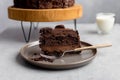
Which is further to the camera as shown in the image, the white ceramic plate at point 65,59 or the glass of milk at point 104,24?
the glass of milk at point 104,24

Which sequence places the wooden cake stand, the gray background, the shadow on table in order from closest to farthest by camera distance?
the wooden cake stand, the shadow on table, the gray background

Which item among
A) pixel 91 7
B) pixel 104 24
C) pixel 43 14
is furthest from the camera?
pixel 91 7

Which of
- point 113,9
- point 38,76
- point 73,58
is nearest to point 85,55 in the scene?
point 73,58

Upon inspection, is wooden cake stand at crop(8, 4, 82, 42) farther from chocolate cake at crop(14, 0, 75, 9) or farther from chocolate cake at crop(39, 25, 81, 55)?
chocolate cake at crop(39, 25, 81, 55)

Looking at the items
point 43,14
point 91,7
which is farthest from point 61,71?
point 91,7

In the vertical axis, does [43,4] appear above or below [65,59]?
above

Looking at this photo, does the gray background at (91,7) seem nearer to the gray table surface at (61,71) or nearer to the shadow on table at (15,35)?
the shadow on table at (15,35)

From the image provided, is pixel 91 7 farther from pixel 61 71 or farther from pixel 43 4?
pixel 61 71

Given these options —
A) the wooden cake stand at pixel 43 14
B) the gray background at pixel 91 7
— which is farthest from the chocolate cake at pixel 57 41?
the gray background at pixel 91 7

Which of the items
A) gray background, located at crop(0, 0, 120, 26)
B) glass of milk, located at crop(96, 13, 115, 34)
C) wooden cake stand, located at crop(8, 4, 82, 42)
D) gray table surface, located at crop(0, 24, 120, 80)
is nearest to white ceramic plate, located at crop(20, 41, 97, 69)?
gray table surface, located at crop(0, 24, 120, 80)
